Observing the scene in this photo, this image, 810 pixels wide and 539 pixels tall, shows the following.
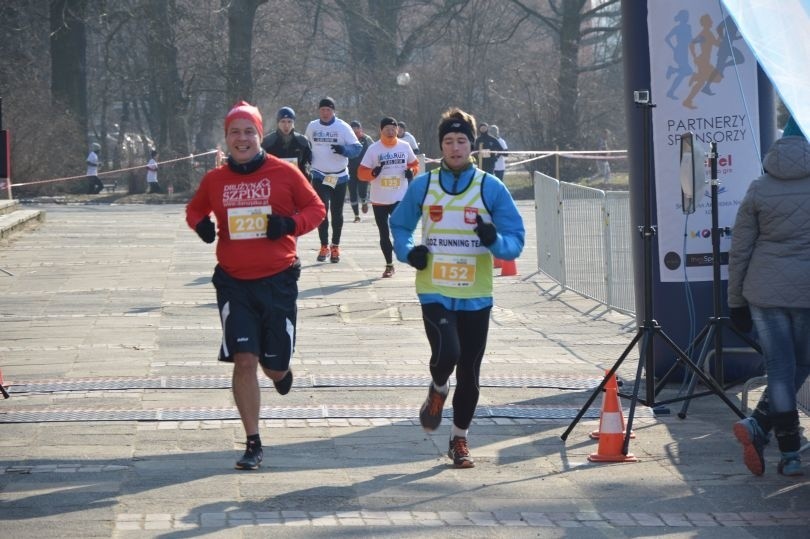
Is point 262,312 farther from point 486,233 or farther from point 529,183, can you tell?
point 529,183

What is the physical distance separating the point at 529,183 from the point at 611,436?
30.4m

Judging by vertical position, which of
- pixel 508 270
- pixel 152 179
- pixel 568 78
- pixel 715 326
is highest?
pixel 568 78

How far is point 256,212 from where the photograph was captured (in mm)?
7266

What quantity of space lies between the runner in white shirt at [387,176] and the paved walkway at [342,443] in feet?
7.92

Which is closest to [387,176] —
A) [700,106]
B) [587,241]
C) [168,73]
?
[587,241]

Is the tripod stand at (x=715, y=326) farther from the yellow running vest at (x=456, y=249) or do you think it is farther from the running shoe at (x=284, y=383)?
the running shoe at (x=284, y=383)

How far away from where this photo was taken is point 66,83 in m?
40.5

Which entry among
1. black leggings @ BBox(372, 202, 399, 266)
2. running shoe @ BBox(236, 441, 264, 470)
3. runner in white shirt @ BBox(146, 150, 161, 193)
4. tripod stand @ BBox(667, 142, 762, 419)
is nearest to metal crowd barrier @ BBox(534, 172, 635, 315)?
black leggings @ BBox(372, 202, 399, 266)

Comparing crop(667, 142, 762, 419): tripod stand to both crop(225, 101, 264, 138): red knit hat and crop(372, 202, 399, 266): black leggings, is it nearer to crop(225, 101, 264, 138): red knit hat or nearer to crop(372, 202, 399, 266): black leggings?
crop(225, 101, 264, 138): red knit hat

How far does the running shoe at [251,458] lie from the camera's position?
279 inches

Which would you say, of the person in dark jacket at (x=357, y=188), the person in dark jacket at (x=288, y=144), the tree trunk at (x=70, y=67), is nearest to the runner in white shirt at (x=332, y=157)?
the person in dark jacket at (x=288, y=144)

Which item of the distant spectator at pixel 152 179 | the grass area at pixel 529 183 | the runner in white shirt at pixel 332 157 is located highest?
the distant spectator at pixel 152 179

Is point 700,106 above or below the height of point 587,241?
above

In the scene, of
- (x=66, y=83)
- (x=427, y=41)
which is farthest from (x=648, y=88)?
(x=427, y=41)
